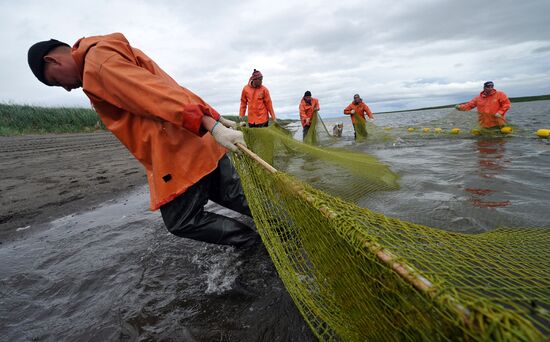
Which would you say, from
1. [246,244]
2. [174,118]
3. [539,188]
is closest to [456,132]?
[539,188]

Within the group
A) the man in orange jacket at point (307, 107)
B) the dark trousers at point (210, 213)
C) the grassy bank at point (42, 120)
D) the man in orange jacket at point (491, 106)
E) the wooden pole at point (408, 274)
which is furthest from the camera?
the grassy bank at point (42, 120)

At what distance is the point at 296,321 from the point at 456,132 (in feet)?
35.7

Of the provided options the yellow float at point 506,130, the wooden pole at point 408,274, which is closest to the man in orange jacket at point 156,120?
the wooden pole at point 408,274

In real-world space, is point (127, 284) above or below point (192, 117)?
below

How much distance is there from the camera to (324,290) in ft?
5.33

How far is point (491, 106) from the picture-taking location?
31.0 feet

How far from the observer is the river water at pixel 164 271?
6.28 feet

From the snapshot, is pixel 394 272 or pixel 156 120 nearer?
pixel 394 272

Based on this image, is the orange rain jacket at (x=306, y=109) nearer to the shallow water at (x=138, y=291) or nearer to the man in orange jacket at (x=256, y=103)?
the man in orange jacket at (x=256, y=103)

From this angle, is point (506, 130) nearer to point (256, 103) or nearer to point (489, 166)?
point (489, 166)

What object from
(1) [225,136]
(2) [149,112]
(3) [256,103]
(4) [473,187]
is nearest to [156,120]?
(2) [149,112]

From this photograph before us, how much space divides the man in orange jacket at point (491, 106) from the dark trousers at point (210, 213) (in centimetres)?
1003

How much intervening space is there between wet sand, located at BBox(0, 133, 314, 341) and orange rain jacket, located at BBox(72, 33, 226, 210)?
2.61 ft

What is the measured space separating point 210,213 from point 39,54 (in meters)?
1.70
